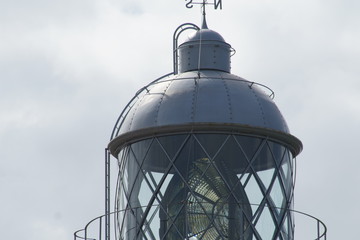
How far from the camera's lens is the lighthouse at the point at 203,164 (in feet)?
100

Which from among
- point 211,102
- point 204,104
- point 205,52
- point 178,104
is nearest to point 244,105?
point 211,102

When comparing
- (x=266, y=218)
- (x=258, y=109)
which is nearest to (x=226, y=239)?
(x=266, y=218)

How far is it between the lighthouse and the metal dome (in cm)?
2

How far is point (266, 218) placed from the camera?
102 feet

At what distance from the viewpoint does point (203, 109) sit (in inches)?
1217

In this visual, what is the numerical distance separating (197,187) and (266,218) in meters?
1.67

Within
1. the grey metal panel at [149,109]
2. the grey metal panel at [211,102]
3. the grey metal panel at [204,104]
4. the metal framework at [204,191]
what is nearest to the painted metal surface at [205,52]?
the grey metal panel at [204,104]

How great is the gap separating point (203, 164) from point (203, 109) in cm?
119

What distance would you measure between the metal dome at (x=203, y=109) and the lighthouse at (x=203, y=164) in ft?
0.07

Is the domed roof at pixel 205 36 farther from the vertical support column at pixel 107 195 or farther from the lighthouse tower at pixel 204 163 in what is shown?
the vertical support column at pixel 107 195

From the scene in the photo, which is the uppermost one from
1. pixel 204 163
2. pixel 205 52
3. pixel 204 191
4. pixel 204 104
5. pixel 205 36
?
pixel 205 36

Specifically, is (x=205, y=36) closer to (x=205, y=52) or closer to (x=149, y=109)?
(x=205, y=52)

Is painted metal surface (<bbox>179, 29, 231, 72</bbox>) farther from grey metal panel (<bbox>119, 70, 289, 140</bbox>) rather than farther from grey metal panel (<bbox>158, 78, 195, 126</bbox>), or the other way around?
grey metal panel (<bbox>158, 78, 195, 126</bbox>)

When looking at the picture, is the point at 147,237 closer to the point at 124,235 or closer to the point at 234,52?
the point at 124,235
